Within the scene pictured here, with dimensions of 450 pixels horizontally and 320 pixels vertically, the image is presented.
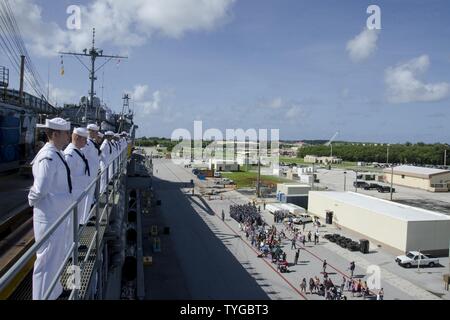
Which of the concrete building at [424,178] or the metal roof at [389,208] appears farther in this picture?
the concrete building at [424,178]

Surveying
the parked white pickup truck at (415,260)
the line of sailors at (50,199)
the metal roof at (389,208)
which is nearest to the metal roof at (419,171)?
the metal roof at (389,208)

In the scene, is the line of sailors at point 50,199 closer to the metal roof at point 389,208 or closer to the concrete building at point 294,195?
the metal roof at point 389,208

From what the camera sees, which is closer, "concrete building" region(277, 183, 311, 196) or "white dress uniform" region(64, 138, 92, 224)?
"white dress uniform" region(64, 138, 92, 224)

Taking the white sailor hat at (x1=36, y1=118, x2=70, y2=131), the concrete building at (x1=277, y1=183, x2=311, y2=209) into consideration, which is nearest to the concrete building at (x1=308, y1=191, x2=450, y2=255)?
the concrete building at (x1=277, y1=183, x2=311, y2=209)

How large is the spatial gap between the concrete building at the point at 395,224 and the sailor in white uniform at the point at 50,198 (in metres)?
25.1

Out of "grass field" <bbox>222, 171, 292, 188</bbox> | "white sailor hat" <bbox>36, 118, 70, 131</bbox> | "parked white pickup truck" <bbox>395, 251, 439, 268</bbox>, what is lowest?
"parked white pickup truck" <bbox>395, 251, 439, 268</bbox>

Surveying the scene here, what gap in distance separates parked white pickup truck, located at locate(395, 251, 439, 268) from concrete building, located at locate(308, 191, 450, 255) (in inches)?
67.6

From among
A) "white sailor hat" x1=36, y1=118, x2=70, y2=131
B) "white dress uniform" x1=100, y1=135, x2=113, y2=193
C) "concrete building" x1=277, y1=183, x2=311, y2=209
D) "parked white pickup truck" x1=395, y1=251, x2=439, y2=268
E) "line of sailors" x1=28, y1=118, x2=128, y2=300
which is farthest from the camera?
"concrete building" x1=277, y1=183, x2=311, y2=209

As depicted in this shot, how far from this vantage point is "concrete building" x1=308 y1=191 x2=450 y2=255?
2553 centimetres

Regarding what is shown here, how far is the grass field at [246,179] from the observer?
58.7 m

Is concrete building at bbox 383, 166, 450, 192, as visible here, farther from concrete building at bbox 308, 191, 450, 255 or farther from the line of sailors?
the line of sailors

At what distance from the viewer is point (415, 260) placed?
23.2 m

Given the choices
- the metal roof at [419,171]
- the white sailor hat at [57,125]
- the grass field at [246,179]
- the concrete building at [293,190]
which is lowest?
the grass field at [246,179]
